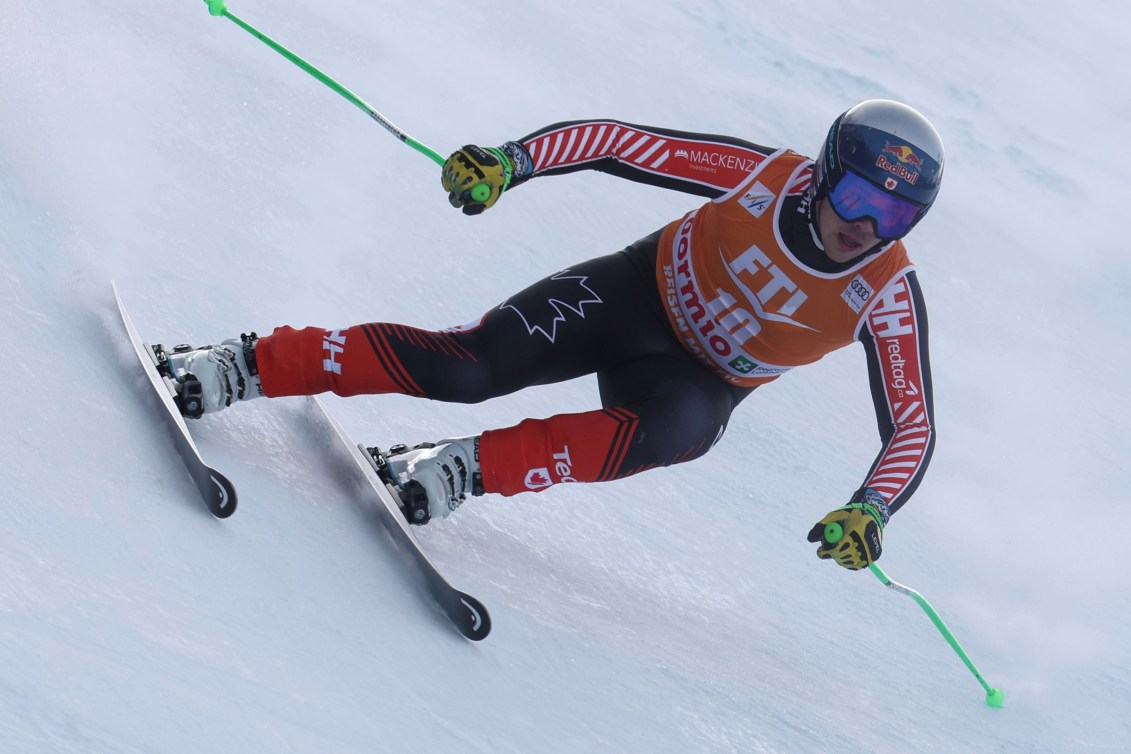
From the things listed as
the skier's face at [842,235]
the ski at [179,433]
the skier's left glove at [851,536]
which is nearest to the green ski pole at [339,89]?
the ski at [179,433]

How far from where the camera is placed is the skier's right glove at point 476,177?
2.63 m

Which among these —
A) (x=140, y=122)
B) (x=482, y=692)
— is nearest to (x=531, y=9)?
(x=140, y=122)

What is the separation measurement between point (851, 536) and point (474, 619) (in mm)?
771

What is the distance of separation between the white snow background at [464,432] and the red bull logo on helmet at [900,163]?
1.20 m

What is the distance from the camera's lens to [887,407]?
268cm

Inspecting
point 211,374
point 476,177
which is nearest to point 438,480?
point 211,374

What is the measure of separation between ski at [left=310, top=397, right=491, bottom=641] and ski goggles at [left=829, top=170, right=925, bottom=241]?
43.9 inches

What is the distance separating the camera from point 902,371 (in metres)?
2.66

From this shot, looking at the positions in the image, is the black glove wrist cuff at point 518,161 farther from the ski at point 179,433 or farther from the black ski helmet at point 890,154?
the ski at point 179,433

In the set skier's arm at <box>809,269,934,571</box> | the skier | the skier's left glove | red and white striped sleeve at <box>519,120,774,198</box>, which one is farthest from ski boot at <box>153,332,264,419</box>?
skier's arm at <box>809,269,934,571</box>

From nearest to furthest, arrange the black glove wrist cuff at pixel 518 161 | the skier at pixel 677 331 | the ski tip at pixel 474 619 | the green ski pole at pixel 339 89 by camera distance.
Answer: the ski tip at pixel 474 619 < the skier at pixel 677 331 < the black glove wrist cuff at pixel 518 161 < the green ski pole at pixel 339 89

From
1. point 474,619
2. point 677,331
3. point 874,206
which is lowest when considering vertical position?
point 474,619

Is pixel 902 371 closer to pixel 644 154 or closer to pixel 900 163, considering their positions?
pixel 900 163

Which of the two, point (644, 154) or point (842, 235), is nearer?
point (842, 235)
